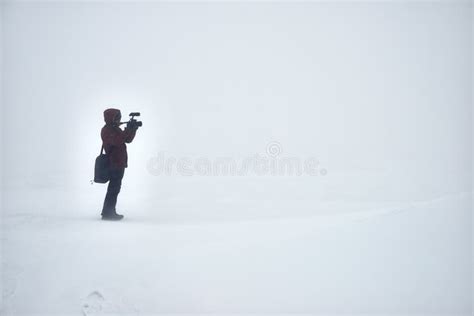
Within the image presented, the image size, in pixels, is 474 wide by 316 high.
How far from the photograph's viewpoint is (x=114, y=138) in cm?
710

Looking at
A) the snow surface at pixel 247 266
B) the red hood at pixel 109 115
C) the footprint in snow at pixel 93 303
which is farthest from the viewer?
the red hood at pixel 109 115

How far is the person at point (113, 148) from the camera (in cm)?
711

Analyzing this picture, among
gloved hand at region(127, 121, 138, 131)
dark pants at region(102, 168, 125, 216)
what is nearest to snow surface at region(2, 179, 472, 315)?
dark pants at region(102, 168, 125, 216)

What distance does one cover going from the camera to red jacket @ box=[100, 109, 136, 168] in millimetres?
7105

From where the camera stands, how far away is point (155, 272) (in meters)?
4.75

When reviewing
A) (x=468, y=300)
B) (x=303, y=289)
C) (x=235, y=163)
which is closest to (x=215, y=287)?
(x=303, y=289)

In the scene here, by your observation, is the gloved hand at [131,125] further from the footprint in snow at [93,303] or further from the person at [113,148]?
the footprint in snow at [93,303]

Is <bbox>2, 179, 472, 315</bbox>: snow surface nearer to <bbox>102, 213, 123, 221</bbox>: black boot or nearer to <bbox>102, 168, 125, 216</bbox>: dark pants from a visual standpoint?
<bbox>102, 213, 123, 221</bbox>: black boot

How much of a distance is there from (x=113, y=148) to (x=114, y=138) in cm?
21

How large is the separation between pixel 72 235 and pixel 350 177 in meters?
9.46

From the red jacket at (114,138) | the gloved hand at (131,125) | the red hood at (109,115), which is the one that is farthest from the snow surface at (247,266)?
the red hood at (109,115)

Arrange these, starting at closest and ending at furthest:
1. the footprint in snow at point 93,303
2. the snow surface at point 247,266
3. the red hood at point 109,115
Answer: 1. the footprint in snow at point 93,303
2. the snow surface at point 247,266
3. the red hood at point 109,115

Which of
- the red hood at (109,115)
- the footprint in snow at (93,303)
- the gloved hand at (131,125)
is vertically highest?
the red hood at (109,115)

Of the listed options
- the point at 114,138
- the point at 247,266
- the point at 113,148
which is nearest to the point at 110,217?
the point at 113,148
